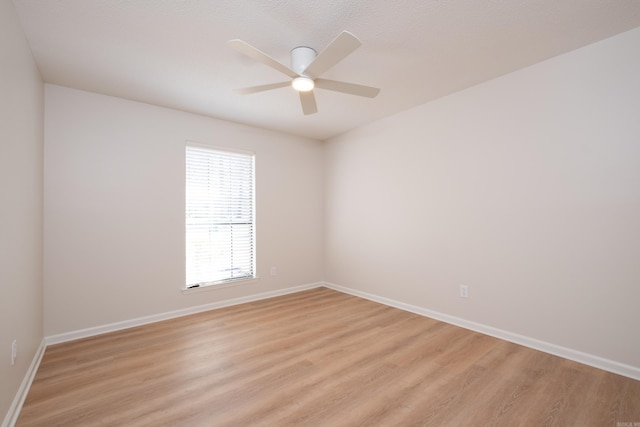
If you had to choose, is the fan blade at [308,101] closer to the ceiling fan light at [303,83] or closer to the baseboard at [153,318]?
the ceiling fan light at [303,83]

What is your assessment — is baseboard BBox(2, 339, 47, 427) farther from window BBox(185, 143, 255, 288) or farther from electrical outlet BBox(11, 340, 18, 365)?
window BBox(185, 143, 255, 288)

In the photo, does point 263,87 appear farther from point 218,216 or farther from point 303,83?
point 218,216

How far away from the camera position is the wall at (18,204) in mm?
1590

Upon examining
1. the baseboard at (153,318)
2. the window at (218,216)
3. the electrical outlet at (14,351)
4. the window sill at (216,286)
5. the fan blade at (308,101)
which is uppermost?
the fan blade at (308,101)

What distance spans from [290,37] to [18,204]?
7.18 ft

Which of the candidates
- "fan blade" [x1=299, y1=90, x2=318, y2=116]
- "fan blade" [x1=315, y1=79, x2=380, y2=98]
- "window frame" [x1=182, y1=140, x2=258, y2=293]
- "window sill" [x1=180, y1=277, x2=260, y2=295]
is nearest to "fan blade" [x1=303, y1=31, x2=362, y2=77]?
"fan blade" [x1=315, y1=79, x2=380, y2=98]

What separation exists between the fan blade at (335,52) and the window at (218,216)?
7.25ft

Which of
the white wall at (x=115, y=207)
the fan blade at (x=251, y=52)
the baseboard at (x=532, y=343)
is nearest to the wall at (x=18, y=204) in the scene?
the white wall at (x=115, y=207)

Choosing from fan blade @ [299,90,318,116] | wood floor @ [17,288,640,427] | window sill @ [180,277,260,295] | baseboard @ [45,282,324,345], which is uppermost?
fan blade @ [299,90,318,116]

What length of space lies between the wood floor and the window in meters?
0.90

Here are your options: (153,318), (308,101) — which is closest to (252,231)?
(153,318)

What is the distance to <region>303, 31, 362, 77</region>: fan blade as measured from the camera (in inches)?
65.7

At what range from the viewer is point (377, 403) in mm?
1854

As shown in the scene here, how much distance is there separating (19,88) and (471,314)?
422cm
